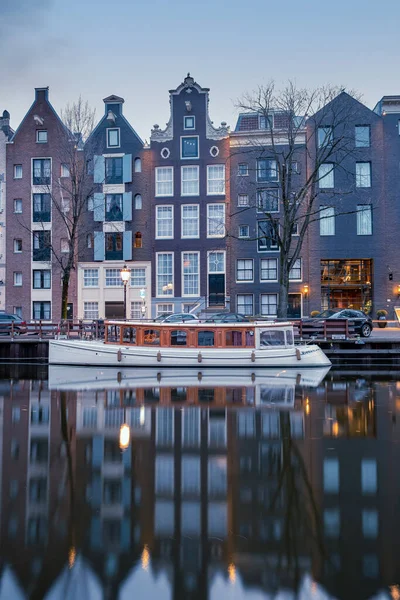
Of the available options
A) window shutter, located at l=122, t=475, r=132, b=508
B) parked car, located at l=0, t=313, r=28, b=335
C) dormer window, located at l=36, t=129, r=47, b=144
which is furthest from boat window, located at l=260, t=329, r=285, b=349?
dormer window, located at l=36, t=129, r=47, b=144

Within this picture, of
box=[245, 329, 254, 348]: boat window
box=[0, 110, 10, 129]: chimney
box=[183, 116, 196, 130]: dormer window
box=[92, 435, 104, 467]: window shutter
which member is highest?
box=[0, 110, 10, 129]: chimney

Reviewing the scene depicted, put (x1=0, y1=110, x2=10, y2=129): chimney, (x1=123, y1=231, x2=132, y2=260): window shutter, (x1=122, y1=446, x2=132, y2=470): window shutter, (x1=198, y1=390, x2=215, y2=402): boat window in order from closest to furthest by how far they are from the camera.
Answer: (x1=122, y1=446, x2=132, y2=470): window shutter < (x1=198, y1=390, x2=215, y2=402): boat window < (x1=123, y1=231, x2=132, y2=260): window shutter < (x1=0, y1=110, x2=10, y2=129): chimney

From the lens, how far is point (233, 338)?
77.3 feet

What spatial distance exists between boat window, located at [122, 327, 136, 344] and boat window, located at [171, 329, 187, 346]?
6.35 feet

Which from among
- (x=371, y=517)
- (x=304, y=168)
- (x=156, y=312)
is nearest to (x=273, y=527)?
(x=371, y=517)

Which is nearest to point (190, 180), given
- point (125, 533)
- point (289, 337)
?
point (289, 337)

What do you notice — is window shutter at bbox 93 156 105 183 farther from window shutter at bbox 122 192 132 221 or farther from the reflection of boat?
the reflection of boat

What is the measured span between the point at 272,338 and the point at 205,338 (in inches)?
129

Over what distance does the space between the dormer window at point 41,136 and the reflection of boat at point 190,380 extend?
99.8ft

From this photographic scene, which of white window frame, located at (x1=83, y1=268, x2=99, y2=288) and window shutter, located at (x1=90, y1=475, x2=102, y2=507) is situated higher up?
white window frame, located at (x1=83, y1=268, x2=99, y2=288)

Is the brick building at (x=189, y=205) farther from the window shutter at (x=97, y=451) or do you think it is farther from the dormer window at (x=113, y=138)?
Result: the window shutter at (x=97, y=451)

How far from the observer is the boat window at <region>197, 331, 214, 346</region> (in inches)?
930

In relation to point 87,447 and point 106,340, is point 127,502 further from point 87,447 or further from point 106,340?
point 106,340

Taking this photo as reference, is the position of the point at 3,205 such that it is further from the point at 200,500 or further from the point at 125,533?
the point at 125,533
